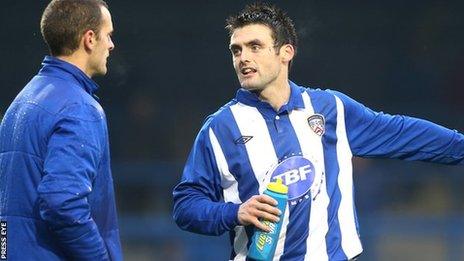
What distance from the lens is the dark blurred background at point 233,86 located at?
5207mm

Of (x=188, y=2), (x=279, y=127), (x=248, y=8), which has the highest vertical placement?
(x=188, y=2)

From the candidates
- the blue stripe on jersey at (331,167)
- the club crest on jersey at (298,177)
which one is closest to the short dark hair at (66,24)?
the club crest on jersey at (298,177)

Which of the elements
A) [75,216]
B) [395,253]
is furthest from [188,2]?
[75,216]

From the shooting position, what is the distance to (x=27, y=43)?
5188 millimetres

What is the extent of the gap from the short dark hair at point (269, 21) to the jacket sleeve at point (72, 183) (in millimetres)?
749

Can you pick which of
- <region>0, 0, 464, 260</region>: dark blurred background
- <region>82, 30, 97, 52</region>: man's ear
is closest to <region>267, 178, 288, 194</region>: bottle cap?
<region>82, 30, 97, 52</region>: man's ear

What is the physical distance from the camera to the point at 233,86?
527 cm

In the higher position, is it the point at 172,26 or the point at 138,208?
the point at 172,26

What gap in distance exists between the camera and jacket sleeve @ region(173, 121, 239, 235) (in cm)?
311

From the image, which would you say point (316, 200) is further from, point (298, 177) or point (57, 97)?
point (57, 97)

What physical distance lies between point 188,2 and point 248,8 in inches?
72.8

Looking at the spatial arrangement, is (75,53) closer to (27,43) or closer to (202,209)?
(202,209)

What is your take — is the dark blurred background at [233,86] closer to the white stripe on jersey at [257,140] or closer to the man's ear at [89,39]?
the white stripe on jersey at [257,140]

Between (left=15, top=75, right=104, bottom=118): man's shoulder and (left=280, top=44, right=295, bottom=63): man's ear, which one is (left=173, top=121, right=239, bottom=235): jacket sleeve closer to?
(left=280, top=44, right=295, bottom=63): man's ear
